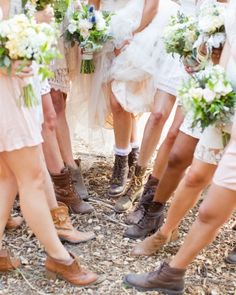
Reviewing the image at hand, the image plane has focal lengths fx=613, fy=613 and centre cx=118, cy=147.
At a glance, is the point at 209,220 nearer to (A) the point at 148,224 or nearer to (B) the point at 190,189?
(B) the point at 190,189

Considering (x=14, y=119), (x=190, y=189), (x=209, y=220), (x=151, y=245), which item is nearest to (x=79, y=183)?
(x=151, y=245)

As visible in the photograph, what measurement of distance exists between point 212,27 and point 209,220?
1.11 meters

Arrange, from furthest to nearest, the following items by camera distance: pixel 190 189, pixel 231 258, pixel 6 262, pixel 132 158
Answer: pixel 132 158, pixel 231 258, pixel 6 262, pixel 190 189

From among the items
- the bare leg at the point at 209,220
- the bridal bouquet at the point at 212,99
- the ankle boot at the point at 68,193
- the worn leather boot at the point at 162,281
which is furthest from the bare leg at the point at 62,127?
the bridal bouquet at the point at 212,99

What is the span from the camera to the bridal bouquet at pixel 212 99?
3109mm

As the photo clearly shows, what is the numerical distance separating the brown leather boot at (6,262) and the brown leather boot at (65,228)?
1.30ft

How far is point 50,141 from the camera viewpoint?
4379 mm

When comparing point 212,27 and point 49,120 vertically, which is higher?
point 212,27

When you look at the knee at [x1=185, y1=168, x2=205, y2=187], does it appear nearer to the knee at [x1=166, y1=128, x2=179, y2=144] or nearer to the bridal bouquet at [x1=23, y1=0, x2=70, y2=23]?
the knee at [x1=166, y1=128, x2=179, y2=144]

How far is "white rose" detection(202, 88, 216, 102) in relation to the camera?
3.11 m

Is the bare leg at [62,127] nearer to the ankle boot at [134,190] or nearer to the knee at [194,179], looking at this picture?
the ankle boot at [134,190]

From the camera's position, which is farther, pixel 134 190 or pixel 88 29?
pixel 134 190

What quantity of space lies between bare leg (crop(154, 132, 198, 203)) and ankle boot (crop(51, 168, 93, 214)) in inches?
26.6

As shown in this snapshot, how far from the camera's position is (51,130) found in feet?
14.4
